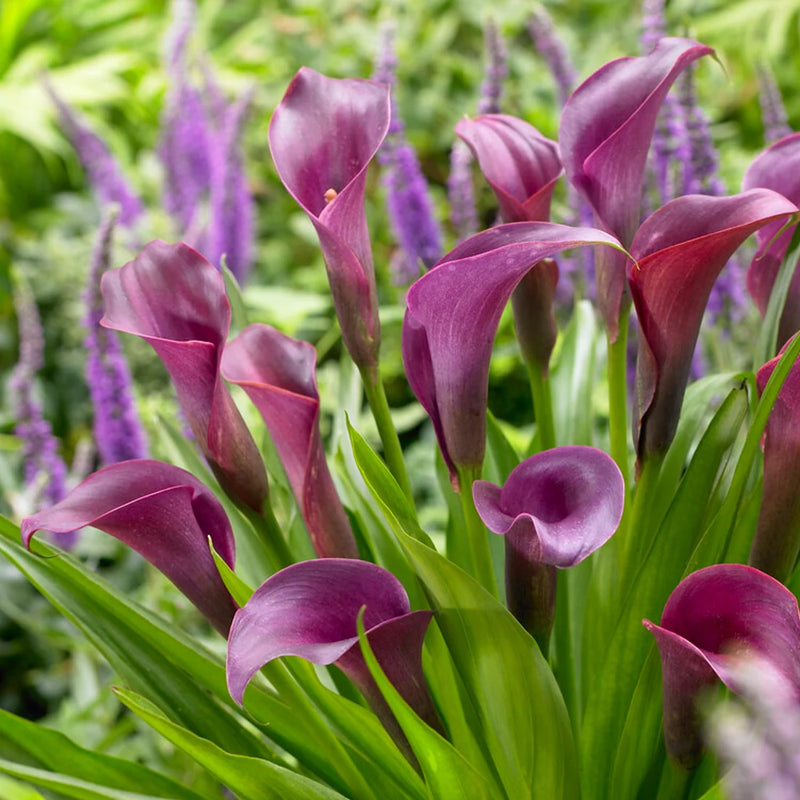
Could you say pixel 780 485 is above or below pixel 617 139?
below

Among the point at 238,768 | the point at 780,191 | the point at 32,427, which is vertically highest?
the point at 780,191

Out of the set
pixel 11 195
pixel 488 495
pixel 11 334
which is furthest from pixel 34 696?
pixel 11 195

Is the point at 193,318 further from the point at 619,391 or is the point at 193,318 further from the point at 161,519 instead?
the point at 619,391

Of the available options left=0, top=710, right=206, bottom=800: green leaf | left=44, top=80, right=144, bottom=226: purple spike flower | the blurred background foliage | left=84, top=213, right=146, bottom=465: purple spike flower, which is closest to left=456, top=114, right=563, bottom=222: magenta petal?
left=0, top=710, right=206, bottom=800: green leaf

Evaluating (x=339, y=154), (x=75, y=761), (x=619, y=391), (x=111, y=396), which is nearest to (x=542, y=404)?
(x=619, y=391)

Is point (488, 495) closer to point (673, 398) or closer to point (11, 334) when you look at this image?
point (673, 398)
